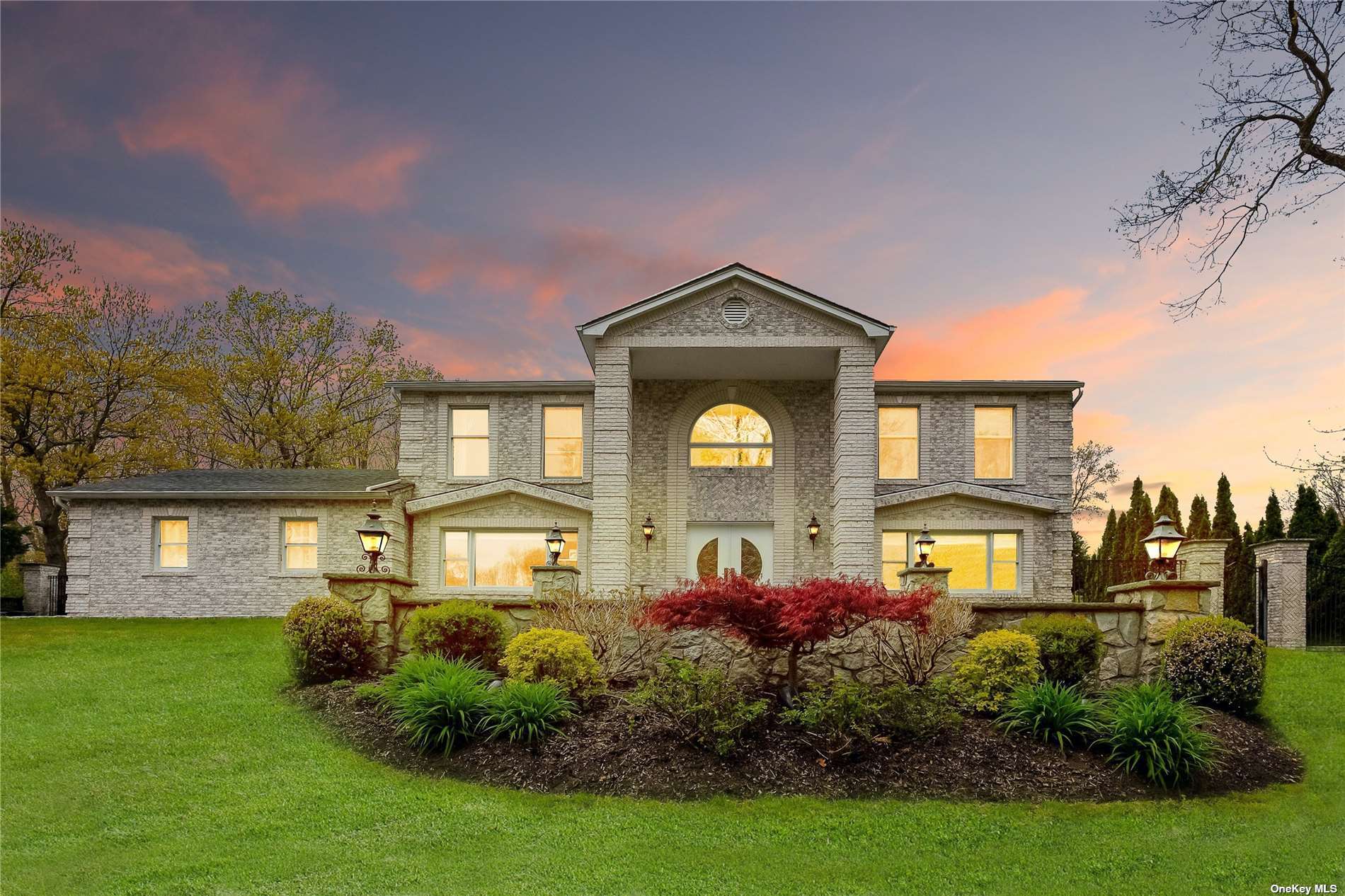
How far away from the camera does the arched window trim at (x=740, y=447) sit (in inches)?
795

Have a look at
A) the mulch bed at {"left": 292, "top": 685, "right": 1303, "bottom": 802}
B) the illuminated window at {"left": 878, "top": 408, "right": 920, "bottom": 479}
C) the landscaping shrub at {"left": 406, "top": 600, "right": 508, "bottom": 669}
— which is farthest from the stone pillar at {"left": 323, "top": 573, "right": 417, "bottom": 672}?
the illuminated window at {"left": 878, "top": 408, "right": 920, "bottom": 479}

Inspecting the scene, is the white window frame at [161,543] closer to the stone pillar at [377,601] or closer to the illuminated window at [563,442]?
the illuminated window at [563,442]

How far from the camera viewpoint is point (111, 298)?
29359 millimetres

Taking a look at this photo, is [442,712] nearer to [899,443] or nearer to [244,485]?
[899,443]

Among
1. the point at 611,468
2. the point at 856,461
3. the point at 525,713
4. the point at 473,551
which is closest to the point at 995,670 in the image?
the point at 525,713

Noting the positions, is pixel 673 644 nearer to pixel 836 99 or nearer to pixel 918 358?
pixel 836 99

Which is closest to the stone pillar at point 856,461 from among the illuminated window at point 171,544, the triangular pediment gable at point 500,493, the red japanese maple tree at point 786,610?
the triangular pediment gable at point 500,493

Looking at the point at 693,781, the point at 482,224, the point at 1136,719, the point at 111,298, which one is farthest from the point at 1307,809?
the point at 111,298

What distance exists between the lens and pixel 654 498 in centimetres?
2009

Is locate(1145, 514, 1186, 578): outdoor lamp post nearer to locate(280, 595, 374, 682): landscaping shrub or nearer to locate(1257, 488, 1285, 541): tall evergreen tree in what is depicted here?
locate(280, 595, 374, 682): landscaping shrub

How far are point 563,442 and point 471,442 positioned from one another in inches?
85.0

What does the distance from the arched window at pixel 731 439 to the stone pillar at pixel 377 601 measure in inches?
377

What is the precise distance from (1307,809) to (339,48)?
56.8ft

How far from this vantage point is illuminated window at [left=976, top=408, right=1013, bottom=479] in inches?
782
